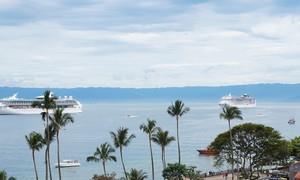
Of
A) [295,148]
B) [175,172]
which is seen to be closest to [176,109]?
[175,172]

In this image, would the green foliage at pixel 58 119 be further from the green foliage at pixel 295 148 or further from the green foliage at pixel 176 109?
the green foliage at pixel 295 148

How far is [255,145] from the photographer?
72.9 metres

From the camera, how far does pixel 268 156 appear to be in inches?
2867

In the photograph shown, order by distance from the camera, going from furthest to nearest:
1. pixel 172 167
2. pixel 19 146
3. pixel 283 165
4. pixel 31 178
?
pixel 19 146
pixel 31 178
pixel 283 165
pixel 172 167

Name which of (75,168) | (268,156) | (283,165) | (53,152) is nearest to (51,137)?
(268,156)

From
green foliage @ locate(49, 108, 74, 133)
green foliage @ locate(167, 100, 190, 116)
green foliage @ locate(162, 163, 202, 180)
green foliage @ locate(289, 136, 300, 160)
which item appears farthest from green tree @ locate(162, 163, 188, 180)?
green foliage @ locate(289, 136, 300, 160)

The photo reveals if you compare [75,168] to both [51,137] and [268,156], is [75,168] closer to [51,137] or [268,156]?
Result: [268,156]

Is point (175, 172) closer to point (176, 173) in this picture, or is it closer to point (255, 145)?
point (176, 173)

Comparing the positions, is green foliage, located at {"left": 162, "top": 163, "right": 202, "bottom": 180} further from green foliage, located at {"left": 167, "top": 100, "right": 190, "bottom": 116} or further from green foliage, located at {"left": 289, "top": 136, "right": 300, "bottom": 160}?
green foliage, located at {"left": 289, "top": 136, "right": 300, "bottom": 160}

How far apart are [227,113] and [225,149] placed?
18.4 feet

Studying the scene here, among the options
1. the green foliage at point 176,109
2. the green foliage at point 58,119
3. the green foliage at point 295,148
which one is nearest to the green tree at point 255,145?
the green foliage at point 176,109

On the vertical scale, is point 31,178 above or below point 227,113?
below

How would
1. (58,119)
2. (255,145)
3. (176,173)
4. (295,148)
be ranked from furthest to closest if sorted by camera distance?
(295,148) < (255,145) < (176,173) < (58,119)

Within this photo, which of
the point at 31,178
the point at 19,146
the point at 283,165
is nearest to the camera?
the point at 283,165
